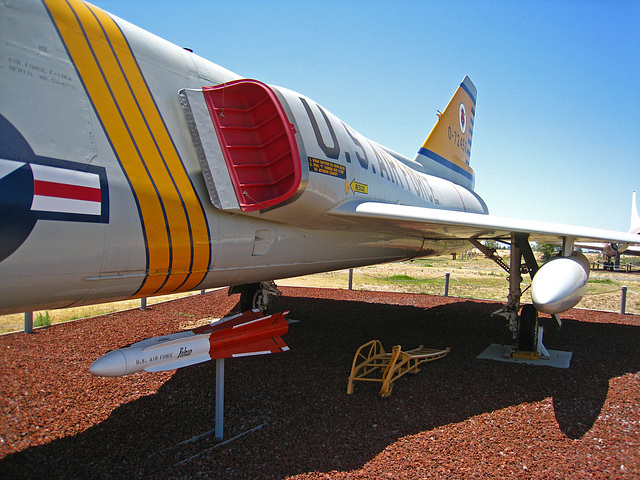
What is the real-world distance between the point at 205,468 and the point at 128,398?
5.57ft

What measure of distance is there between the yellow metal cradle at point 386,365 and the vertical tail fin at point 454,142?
5378 millimetres

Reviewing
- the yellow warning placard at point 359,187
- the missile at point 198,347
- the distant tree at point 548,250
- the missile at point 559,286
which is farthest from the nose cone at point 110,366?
the distant tree at point 548,250

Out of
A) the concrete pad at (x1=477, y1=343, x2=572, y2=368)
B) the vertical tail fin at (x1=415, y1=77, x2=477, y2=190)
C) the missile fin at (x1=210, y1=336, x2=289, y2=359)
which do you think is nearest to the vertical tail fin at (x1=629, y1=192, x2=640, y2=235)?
the vertical tail fin at (x1=415, y1=77, x2=477, y2=190)

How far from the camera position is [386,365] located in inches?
204

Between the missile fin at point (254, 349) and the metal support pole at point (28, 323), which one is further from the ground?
the missile fin at point (254, 349)

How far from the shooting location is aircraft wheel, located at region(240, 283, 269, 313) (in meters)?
7.99

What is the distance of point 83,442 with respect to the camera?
3.51 m

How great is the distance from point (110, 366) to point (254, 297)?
5.07 metres

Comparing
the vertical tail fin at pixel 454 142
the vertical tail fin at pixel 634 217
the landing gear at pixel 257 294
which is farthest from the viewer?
the vertical tail fin at pixel 634 217

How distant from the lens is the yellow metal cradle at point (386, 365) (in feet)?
15.6

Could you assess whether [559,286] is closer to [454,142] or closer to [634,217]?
[454,142]

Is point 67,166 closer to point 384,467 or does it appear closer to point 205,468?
point 205,468

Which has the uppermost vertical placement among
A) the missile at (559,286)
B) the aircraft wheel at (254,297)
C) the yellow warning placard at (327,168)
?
the yellow warning placard at (327,168)

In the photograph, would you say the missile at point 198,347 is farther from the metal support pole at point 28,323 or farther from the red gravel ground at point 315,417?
the metal support pole at point 28,323
